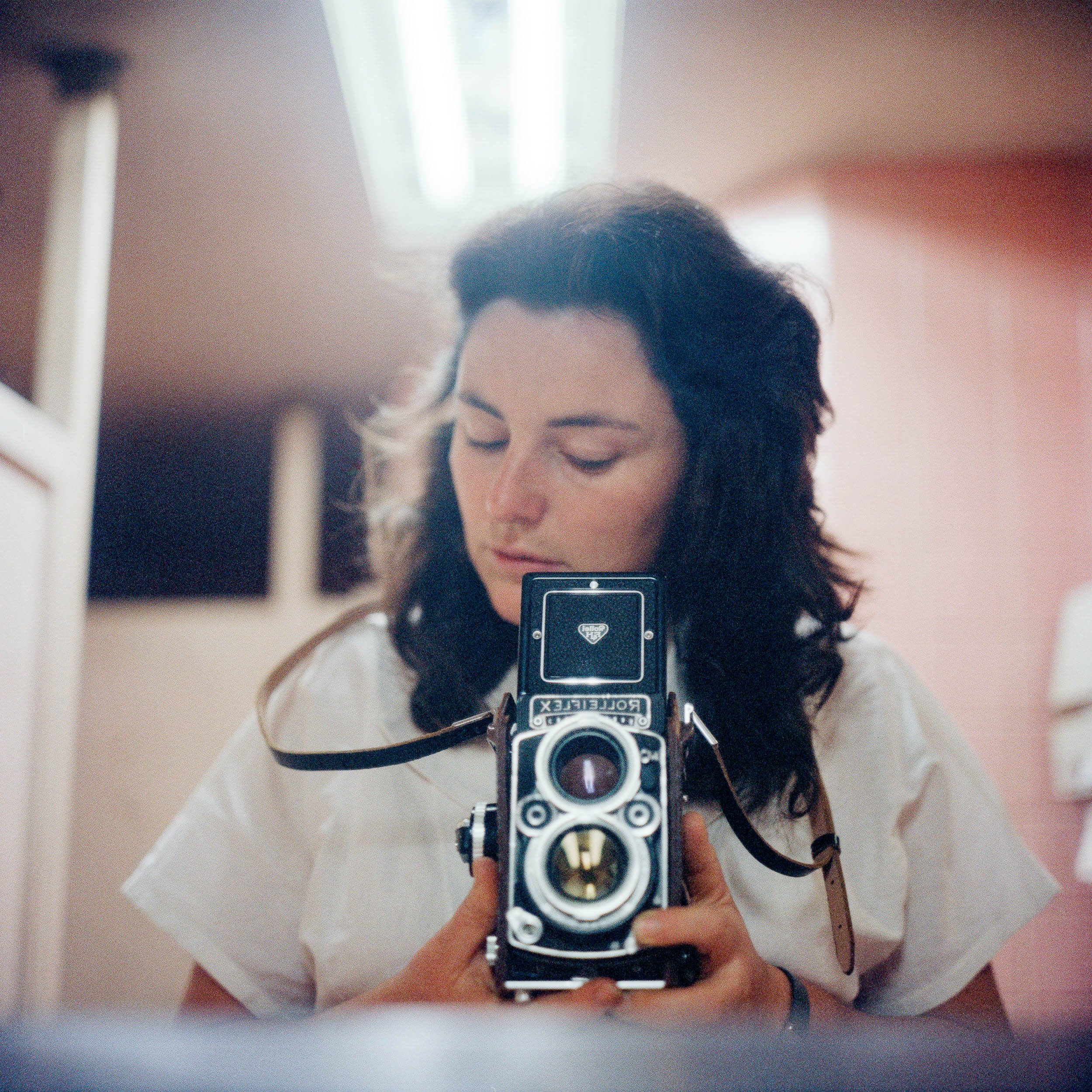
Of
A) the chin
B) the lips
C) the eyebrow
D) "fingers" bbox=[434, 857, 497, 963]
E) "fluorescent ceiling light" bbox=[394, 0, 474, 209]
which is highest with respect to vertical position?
"fluorescent ceiling light" bbox=[394, 0, 474, 209]

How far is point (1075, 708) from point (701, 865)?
0.57m

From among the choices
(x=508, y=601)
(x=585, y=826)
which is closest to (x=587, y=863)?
(x=585, y=826)

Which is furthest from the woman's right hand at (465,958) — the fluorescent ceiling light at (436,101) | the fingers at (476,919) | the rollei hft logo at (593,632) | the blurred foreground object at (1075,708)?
the fluorescent ceiling light at (436,101)

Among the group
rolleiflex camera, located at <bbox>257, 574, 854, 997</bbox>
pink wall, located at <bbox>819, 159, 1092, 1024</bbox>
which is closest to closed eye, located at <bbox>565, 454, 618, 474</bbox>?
rolleiflex camera, located at <bbox>257, 574, 854, 997</bbox>

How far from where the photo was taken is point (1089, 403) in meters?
0.96

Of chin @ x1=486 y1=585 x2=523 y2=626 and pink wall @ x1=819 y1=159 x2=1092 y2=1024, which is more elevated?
pink wall @ x1=819 y1=159 x2=1092 y2=1024

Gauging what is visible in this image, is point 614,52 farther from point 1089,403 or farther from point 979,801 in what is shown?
point 979,801

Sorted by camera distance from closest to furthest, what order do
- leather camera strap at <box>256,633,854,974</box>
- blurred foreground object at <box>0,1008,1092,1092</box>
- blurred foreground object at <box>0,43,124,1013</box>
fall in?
blurred foreground object at <box>0,1008,1092,1092</box> → leather camera strap at <box>256,633,854,974</box> → blurred foreground object at <box>0,43,124,1013</box>

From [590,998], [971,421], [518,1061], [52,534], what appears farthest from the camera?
[971,421]

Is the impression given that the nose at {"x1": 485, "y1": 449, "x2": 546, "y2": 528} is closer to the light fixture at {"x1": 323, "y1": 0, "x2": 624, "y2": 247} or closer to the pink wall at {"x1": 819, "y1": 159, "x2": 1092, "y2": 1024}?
the light fixture at {"x1": 323, "y1": 0, "x2": 624, "y2": 247}

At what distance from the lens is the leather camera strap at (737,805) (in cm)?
53

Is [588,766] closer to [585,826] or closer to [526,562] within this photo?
[585,826]

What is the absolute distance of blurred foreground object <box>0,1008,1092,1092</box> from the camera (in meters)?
0.15

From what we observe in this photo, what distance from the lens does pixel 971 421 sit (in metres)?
0.96
